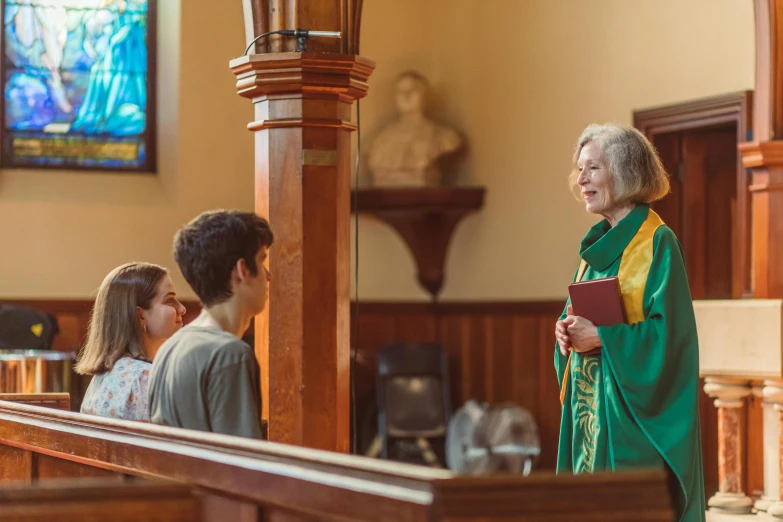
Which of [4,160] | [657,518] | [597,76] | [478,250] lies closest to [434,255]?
[478,250]

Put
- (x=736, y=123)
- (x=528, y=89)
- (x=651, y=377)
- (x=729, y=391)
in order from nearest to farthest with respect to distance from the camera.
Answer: (x=651, y=377), (x=729, y=391), (x=736, y=123), (x=528, y=89)

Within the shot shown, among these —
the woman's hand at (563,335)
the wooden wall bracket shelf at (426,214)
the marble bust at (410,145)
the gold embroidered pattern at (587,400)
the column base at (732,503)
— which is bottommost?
the column base at (732,503)

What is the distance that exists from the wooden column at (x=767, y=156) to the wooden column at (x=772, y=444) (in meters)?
0.90

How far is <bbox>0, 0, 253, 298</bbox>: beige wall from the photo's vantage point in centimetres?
800

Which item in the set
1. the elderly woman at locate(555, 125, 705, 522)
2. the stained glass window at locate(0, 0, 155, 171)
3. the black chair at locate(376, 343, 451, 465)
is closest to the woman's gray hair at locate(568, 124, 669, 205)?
the elderly woman at locate(555, 125, 705, 522)

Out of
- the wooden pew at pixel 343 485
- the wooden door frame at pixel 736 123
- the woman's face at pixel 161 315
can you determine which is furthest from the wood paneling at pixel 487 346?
the wooden pew at pixel 343 485

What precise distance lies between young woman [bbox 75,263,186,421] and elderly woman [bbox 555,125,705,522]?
Result: 1.04 m

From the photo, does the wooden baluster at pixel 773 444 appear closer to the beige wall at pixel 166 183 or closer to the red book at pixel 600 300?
A: the red book at pixel 600 300

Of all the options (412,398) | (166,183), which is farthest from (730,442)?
(166,183)

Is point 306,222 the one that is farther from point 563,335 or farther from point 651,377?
point 651,377

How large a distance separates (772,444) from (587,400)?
2220mm

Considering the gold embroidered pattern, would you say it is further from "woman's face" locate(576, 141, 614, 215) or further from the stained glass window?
the stained glass window

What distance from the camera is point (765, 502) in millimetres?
5117

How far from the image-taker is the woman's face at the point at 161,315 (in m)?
3.30
